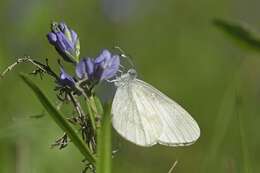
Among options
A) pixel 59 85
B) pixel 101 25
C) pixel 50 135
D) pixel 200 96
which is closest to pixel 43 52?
pixel 101 25

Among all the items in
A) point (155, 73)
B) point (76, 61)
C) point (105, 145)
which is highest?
point (155, 73)

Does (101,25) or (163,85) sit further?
(101,25)

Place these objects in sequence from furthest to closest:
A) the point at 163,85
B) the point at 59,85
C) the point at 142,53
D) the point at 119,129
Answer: the point at 142,53 → the point at 163,85 → the point at 119,129 → the point at 59,85

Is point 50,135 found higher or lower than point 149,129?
higher

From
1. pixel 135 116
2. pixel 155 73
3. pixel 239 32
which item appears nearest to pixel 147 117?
pixel 135 116

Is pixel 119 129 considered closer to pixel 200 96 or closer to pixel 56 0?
pixel 200 96

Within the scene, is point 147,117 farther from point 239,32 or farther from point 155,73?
point 155,73

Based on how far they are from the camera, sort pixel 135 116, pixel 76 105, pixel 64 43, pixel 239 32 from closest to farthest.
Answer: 1. pixel 239 32
2. pixel 76 105
3. pixel 64 43
4. pixel 135 116
